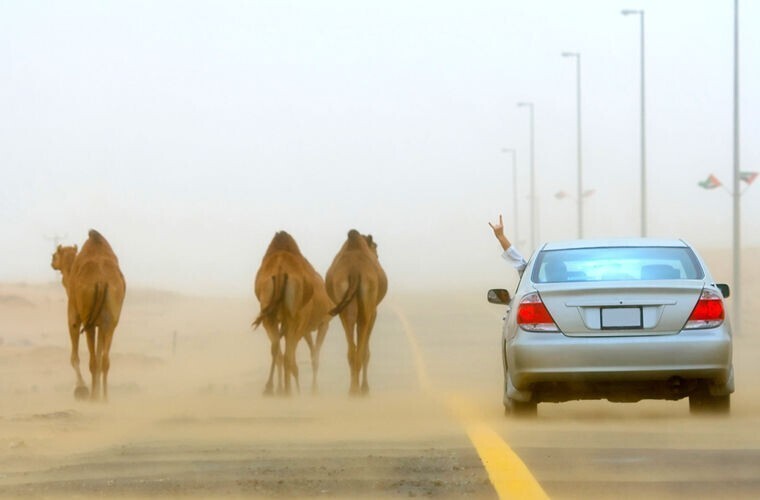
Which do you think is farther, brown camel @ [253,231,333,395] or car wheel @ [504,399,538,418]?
brown camel @ [253,231,333,395]

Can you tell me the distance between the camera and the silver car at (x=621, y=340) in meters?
17.0

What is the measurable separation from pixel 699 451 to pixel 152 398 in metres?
11.4

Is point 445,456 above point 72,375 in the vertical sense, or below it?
above

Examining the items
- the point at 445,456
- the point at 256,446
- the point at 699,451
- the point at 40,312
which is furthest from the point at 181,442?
the point at 40,312

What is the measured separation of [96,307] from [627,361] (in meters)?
9.09

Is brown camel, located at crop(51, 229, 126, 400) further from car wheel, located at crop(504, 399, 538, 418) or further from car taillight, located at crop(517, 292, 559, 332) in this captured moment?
car taillight, located at crop(517, 292, 559, 332)

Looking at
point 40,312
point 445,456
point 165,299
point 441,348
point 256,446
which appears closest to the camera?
point 445,456

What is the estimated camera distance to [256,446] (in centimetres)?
1462

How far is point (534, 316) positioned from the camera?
17234 mm

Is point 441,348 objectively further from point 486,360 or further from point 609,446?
point 609,446

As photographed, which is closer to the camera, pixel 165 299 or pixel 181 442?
pixel 181 442

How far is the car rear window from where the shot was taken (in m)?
17.6

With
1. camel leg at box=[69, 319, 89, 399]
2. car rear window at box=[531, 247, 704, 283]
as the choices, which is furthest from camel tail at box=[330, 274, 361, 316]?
car rear window at box=[531, 247, 704, 283]

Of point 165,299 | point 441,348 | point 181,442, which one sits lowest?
point 165,299
